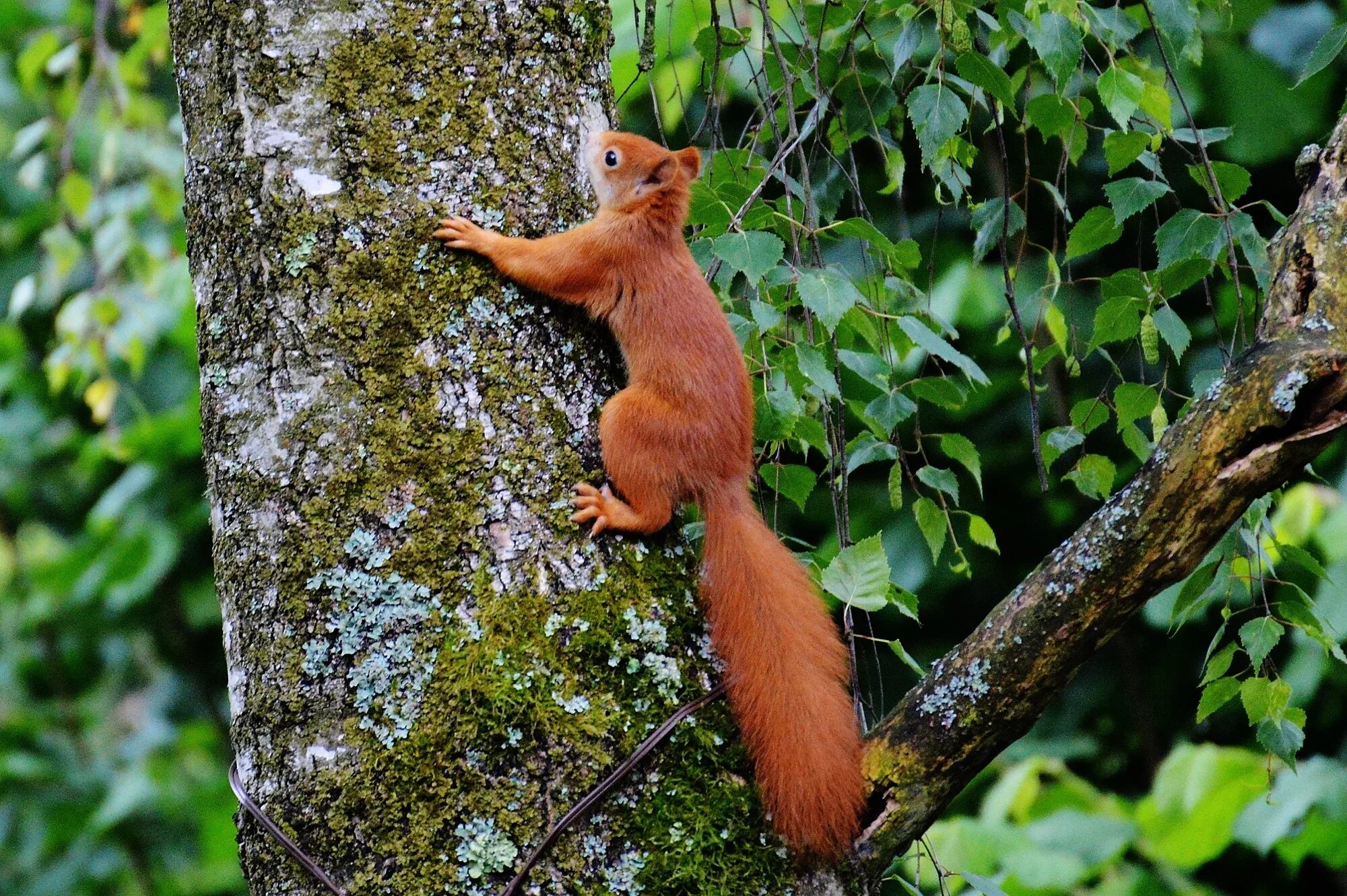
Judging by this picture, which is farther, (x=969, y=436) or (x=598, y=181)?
(x=969, y=436)

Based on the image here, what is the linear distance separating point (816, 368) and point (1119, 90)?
1.73ft

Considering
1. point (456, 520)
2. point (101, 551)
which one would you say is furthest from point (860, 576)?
point (101, 551)

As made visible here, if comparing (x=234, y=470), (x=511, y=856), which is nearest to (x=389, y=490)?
(x=234, y=470)

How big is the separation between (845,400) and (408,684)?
0.80 metres

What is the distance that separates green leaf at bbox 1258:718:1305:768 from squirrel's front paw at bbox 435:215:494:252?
116 centimetres

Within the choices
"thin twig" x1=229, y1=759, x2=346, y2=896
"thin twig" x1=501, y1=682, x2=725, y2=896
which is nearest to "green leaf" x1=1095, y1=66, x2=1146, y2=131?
"thin twig" x1=501, y1=682, x2=725, y2=896

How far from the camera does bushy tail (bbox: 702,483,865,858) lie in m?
1.46

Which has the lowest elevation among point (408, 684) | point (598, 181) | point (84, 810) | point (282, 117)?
point (84, 810)

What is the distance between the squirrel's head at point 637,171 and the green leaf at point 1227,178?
2.50 feet

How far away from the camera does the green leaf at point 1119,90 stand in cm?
159

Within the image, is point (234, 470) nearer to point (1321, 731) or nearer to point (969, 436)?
point (969, 436)

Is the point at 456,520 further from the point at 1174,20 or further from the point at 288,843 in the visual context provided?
the point at 1174,20

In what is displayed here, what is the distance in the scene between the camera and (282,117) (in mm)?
1517

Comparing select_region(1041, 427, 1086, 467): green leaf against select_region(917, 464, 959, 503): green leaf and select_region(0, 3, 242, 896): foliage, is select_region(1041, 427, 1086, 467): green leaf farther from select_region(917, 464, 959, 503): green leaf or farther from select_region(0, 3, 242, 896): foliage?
select_region(0, 3, 242, 896): foliage
